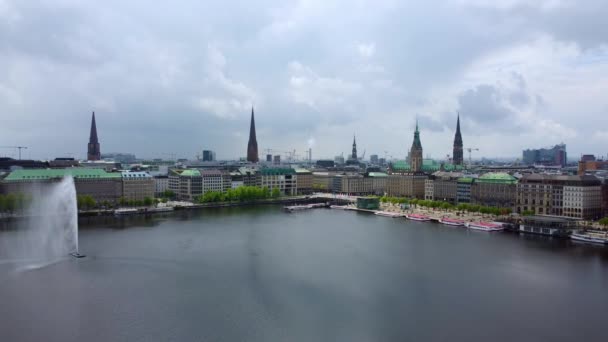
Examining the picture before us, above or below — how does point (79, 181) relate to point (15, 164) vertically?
below

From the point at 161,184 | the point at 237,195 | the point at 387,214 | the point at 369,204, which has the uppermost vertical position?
the point at 161,184

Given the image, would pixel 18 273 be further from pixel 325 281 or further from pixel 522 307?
pixel 522 307

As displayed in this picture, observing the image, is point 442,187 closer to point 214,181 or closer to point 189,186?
point 214,181

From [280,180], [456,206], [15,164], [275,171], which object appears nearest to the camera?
[456,206]

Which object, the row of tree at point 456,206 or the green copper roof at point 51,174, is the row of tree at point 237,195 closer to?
the green copper roof at point 51,174

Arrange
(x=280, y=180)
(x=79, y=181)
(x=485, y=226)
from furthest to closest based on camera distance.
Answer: (x=280, y=180) < (x=79, y=181) < (x=485, y=226)

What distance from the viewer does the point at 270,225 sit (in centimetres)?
4506

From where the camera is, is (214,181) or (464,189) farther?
(214,181)

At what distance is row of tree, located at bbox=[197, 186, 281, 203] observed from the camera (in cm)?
6344

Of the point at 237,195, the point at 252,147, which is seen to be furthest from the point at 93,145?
the point at 237,195

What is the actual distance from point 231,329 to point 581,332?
13.4 m

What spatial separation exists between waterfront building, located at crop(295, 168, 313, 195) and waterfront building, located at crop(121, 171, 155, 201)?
2781cm

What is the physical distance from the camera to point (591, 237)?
3644 cm

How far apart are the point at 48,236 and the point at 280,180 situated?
1994 inches
